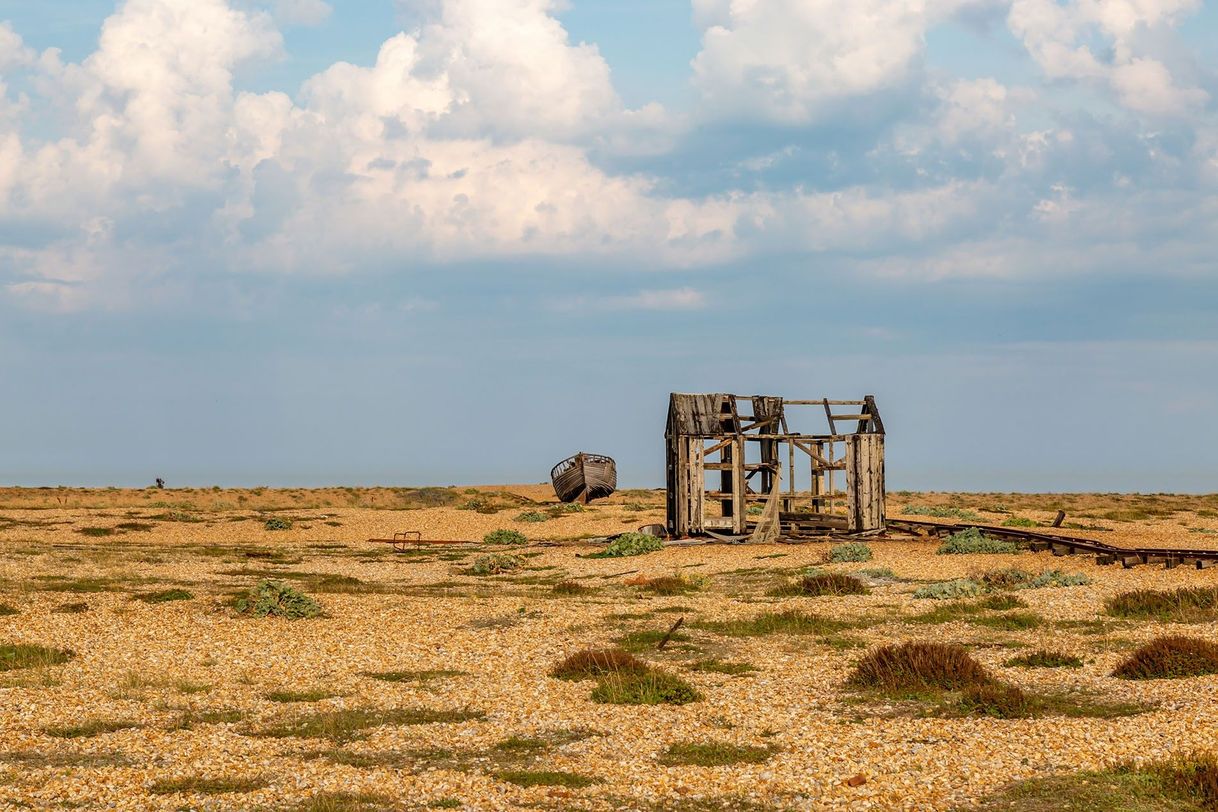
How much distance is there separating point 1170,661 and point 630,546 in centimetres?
2203

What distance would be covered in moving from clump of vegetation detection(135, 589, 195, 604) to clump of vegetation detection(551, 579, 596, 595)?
8.42 m

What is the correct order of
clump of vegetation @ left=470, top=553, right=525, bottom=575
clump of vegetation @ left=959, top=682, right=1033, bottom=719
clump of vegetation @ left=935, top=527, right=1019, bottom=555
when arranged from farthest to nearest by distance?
clump of vegetation @ left=470, top=553, right=525, bottom=575 → clump of vegetation @ left=935, top=527, right=1019, bottom=555 → clump of vegetation @ left=959, top=682, right=1033, bottom=719

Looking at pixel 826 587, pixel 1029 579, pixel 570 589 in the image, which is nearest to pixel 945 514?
pixel 1029 579

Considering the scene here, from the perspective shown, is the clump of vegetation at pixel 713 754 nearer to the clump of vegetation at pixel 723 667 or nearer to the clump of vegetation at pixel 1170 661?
the clump of vegetation at pixel 723 667

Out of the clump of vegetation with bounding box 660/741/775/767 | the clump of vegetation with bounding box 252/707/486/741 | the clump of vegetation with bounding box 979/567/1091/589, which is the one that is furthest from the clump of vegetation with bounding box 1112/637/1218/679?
the clump of vegetation with bounding box 252/707/486/741

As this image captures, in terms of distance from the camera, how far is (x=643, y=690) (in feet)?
47.8

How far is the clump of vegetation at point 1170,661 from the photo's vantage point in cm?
1489

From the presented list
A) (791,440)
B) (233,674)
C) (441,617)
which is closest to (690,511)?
(791,440)

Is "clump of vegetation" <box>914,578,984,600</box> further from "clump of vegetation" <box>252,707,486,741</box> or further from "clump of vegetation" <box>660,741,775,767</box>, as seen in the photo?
"clump of vegetation" <box>252,707,486,741</box>

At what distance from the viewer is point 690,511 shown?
3809 centimetres

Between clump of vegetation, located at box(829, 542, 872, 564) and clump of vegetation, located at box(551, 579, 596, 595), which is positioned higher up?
clump of vegetation, located at box(829, 542, 872, 564)

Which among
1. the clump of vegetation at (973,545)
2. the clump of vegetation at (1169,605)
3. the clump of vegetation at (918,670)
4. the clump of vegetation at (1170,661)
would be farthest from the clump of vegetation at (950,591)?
the clump of vegetation at (918,670)

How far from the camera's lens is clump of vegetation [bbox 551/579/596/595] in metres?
26.0

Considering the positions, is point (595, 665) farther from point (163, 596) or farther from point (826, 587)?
point (163, 596)
